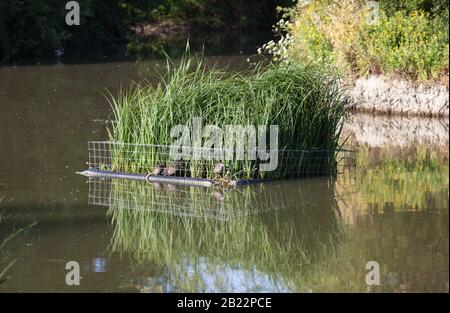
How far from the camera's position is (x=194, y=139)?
11.6 metres

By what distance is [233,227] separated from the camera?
9914 mm

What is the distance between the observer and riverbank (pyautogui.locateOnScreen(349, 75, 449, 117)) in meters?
15.9

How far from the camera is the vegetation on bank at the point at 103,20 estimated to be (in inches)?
1165

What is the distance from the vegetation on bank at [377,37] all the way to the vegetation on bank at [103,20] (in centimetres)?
1259

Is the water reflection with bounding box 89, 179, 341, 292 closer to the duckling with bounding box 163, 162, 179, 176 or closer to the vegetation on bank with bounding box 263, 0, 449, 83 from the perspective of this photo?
the duckling with bounding box 163, 162, 179, 176

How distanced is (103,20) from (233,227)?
27.9m

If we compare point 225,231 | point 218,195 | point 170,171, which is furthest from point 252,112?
point 225,231

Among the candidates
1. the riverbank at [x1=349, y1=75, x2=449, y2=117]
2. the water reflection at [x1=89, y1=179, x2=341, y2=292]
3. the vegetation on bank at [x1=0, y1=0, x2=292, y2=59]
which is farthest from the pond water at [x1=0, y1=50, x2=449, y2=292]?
the vegetation on bank at [x1=0, y1=0, x2=292, y2=59]

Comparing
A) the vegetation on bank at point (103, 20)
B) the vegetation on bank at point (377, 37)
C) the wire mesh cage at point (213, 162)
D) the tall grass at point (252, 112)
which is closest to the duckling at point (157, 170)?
the wire mesh cage at point (213, 162)

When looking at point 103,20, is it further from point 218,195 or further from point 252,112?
point 218,195

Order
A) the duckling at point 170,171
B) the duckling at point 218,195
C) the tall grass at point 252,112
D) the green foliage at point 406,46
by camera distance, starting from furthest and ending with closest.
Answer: the green foliage at point 406,46 < the duckling at point 170,171 < the tall grass at point 252,112 < the duckling at point 218,195

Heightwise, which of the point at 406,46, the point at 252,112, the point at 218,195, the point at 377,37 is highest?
the point at 377,37

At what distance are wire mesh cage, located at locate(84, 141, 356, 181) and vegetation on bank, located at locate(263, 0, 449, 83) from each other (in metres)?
3.57

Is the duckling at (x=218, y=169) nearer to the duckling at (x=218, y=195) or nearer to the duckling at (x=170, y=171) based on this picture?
the duckling at (x=218, y=195)
